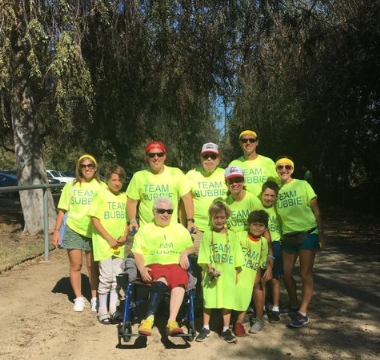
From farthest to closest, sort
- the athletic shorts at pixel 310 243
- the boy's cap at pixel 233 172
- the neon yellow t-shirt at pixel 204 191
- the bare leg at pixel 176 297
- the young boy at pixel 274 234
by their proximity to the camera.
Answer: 1. the neon yellow t-shirt at pixel 204 191
2. the young boy at pixel 274 234
3. the athletic shorts at pixel 310 243
4. the boy's cap at pixel 233 172
5. the bare leg at pixel 176 297

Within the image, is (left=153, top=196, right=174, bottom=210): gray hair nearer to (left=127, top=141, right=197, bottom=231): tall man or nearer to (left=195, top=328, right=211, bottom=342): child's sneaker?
(left=127, top=141, right=197, bottom=231): tall man

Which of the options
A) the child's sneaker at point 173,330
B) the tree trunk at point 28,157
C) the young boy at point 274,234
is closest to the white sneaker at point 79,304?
the child's sneaker at point 173,330

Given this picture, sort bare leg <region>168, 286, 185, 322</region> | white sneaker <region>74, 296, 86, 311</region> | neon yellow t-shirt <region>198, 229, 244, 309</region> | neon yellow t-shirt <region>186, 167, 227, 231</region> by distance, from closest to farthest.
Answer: bare leg <region>168, 286, 185, 322</region>, neon yellow t-shirt <region>198, 229, 244, 309</region>, neon yellow t-shirt <region>186, 167, 227, 231</region>, white sneaker <region>74, 296, 86, 311</region>

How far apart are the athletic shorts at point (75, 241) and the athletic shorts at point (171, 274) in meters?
1.16

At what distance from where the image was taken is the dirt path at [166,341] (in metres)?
4.37

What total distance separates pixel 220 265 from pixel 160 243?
615 millimetres

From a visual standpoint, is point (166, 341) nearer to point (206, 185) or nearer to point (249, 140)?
point (206, 185)

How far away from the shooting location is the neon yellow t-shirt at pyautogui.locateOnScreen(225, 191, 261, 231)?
5125mm

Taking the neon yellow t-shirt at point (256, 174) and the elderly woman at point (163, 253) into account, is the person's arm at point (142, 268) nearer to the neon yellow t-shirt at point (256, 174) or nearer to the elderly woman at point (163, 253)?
the elderly woman at point (163, 253)

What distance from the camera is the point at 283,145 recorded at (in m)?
23.6

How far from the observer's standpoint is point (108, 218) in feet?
17.9

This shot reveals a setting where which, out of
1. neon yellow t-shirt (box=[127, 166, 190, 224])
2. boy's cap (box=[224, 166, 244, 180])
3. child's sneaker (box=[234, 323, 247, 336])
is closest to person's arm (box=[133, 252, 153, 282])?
neon yellow t-shirt (box=[127, 166, 190, 224])

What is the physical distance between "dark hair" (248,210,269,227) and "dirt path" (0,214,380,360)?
1075mm

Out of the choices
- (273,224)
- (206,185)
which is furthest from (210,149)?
(273,224)
